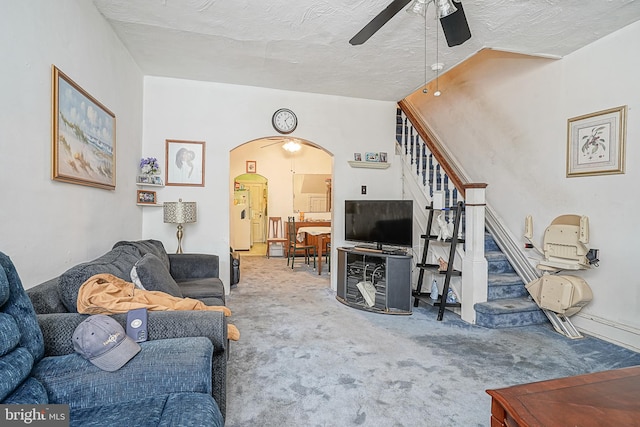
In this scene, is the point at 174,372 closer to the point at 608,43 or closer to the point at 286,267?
the point at 608,43

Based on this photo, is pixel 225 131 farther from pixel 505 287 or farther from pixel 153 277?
pixel 505 287

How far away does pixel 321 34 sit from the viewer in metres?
2.95

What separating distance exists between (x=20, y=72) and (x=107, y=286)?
1.17m

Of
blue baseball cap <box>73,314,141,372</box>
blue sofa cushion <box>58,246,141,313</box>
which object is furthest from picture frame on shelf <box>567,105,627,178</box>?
blue sofa cushion <box>58,246,141,313</box>

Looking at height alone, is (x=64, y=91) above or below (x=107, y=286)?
above

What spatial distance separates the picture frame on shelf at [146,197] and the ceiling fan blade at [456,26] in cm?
347

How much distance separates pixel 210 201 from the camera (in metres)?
4.25

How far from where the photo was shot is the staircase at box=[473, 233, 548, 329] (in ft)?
10.6

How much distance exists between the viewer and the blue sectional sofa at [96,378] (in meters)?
1.07

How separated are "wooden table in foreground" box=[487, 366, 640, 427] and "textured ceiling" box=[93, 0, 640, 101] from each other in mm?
2518

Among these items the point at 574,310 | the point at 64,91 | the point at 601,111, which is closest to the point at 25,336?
the point at 64,91

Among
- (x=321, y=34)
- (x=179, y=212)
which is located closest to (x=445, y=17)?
(x=321, y=34)

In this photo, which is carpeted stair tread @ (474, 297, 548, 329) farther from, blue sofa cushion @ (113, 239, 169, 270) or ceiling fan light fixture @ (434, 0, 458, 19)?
blue sofa cushion @ (113, 239, 169, 270)

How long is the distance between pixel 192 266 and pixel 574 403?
3097 mm
